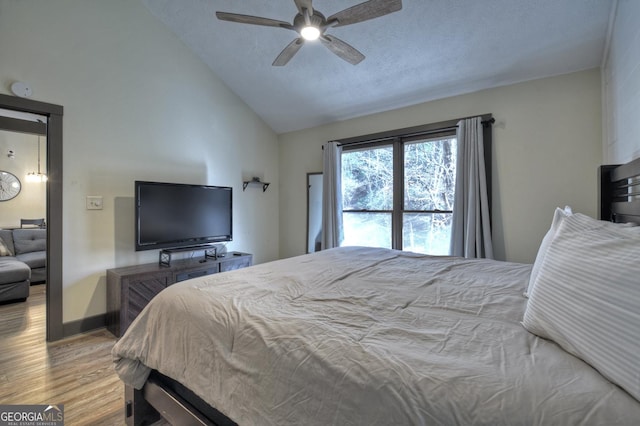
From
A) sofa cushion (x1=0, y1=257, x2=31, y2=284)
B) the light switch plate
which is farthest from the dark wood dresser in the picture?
sofa cushion (x1=0, y1=257, x2=31, y2=284)

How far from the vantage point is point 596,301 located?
0.71 metres

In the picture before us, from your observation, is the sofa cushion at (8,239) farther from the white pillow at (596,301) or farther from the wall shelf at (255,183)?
the white pillow at (596,301)

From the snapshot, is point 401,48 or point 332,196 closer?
point 401,48

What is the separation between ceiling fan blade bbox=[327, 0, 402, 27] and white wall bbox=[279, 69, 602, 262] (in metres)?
1.85

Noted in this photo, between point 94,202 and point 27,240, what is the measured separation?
321 cm

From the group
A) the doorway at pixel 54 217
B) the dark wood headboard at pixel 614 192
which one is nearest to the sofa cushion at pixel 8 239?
the doorway at pixel 54 217

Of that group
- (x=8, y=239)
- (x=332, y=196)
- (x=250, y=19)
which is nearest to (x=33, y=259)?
(x=8, y=239)

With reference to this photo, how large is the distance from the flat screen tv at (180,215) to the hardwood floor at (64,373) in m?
0.99

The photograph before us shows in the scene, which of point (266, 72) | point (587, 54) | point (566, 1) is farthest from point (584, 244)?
point (266, 72)

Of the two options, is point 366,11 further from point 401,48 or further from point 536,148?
point 536,148

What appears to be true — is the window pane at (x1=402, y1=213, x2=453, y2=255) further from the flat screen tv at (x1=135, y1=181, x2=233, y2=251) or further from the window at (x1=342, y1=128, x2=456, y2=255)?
the flat screen tv at (x1=135, y1=181, x2=233, y2=251)

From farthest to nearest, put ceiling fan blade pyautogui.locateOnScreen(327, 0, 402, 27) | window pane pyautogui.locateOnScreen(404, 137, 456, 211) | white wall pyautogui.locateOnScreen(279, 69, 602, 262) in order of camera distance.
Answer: window pane pyautogui.locateOnScreen(404, 137, 456, 211) → white wall pyautogui.locateOnScreen(279, 69, 602, 262) → ceiling fan blade pyautogui.locateOnScreen(327, 0, 402, 27)

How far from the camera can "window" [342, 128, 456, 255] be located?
333 cm

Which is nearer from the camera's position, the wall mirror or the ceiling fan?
the ceiling fan
